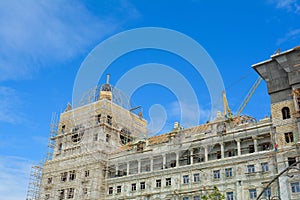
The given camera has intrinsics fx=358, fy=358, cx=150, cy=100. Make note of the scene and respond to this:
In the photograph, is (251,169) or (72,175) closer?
(251,169)

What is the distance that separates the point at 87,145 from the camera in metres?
71.9

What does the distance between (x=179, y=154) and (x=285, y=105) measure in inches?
753

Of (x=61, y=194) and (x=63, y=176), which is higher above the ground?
(x=63, y=176)

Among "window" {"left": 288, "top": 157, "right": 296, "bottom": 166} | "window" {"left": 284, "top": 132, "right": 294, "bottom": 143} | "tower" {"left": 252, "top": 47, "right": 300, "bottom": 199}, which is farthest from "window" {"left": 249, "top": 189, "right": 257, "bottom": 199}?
"window" {"left": 284, "top": 132, "right": 294, "bottom": 143}

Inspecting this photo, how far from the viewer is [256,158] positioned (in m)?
50.8

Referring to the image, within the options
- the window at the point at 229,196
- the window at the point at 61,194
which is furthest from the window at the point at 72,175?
the window at the point at 229,196

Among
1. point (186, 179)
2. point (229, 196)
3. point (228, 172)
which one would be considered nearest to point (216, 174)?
point (228, 172)

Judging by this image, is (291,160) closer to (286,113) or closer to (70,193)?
(286,113)

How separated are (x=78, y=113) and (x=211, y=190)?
1435 inches

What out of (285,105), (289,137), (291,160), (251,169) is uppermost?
(285,105)

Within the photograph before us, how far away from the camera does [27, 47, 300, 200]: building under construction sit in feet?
163

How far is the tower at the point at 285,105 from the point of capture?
47281mm

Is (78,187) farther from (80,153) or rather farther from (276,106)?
(276,106)

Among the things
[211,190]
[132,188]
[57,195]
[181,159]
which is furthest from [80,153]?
[211,190]
